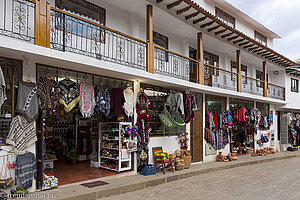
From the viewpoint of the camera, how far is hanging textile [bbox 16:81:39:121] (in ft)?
19.8

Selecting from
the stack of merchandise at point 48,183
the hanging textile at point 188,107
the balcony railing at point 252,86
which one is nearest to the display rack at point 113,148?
the stack of merchandise at point 48,183

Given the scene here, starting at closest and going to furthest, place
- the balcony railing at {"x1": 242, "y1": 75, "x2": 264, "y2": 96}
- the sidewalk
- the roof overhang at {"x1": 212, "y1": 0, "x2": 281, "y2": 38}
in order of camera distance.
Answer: the sidewalk
the roof overhang at {"x1": 212, "y1": 0, "x2": 281, "y2": 38}
the balcony railing at {"x1": 242, "y1": 75, "x2": 264, "y2": 96}

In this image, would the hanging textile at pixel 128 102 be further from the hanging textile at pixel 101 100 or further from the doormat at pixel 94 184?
the doormat at pixel 94 184

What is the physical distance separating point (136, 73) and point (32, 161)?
13.0 ft

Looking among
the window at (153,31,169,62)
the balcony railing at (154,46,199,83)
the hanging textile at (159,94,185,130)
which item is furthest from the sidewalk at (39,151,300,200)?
the window at (153,31,169,62)

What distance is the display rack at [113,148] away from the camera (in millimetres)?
8469

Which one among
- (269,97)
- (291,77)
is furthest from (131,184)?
(291,77)

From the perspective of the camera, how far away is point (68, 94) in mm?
7098

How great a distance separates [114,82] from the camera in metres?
8.74

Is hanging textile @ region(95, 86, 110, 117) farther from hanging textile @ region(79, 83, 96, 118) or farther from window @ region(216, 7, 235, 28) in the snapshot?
window @ region(216, 7, 235, 28)

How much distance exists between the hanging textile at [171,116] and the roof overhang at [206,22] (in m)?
3.36

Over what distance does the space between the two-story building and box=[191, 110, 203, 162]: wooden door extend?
5 centimetres

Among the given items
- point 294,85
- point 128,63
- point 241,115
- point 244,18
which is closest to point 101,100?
point 128,63

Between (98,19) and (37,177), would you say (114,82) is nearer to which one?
(98,19)
